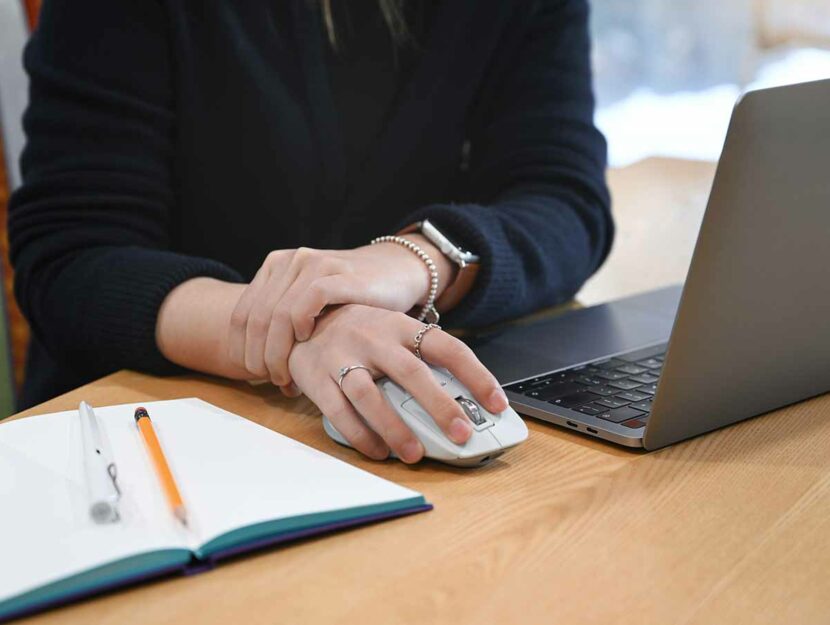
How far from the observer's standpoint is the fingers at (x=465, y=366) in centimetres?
57

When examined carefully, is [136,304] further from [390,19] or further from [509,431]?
[390,19]

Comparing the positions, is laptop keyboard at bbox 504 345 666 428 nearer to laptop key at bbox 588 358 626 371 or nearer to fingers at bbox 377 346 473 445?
laptop key at bbox 588 358 626 371

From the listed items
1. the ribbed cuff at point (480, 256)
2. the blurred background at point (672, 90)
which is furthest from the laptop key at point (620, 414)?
the blurred background at point (672, 90)

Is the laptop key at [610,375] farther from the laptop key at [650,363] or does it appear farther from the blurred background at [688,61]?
the blurred background at [688,61]

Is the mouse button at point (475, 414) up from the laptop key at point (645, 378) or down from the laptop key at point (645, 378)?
up

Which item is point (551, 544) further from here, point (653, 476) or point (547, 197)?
point (547, 197)

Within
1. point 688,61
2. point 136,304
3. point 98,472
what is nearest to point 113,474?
point 98,472

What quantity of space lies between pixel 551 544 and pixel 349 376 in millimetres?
175

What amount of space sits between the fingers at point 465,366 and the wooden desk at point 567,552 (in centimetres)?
4

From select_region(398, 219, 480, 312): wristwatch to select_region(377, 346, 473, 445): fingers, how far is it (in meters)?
0.21

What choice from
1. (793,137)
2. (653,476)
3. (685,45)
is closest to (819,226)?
(793,137)

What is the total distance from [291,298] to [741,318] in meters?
0.29

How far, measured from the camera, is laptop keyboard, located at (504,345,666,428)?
2.07ft

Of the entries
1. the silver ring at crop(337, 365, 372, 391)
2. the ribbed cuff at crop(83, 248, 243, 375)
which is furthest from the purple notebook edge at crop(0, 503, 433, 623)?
the ribbed cuff at crop(83, 248, 243, 375)
